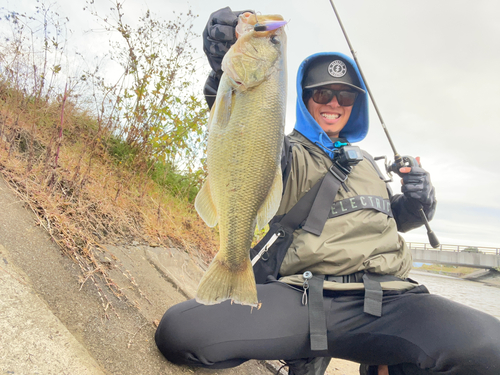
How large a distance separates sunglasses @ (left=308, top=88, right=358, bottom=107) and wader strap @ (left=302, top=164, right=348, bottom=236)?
2.56 ft

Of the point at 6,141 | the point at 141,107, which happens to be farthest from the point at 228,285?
the point at 141,107

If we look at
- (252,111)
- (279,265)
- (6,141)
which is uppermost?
(252,111)

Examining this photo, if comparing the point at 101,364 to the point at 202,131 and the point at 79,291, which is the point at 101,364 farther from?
the point at 202,131

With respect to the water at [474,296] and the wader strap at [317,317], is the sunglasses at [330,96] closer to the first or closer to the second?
the wader strap at [317,317]

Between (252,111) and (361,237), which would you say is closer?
(252,111)

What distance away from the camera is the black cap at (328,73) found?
111 inches

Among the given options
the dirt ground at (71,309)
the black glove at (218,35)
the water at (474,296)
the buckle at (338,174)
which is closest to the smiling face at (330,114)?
the buckle at (338,174)

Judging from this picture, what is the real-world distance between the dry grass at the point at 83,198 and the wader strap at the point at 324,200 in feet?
5.09

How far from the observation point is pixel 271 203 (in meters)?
1.78

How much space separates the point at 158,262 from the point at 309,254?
5.88 ft

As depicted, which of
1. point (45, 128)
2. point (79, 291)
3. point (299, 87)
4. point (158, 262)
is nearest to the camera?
point (79, 291)

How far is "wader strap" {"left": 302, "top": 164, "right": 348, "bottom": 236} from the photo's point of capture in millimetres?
2244

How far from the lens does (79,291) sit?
214cm

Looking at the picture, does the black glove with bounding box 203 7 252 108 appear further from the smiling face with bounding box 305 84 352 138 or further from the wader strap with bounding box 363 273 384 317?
the wader strap with bounding box 363 273 384 317
